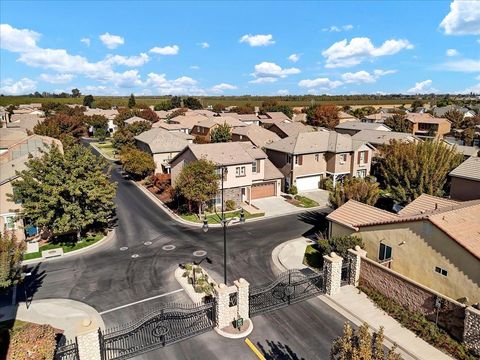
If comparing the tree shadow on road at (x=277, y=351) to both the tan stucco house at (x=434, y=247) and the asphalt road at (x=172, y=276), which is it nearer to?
the asphalt road at (x=172, y=276)

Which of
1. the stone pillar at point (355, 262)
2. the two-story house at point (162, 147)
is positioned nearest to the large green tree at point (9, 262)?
the stone pillar at point (355, 262)

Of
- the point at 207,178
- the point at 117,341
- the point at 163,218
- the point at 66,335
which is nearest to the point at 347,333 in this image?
the point at 117,341

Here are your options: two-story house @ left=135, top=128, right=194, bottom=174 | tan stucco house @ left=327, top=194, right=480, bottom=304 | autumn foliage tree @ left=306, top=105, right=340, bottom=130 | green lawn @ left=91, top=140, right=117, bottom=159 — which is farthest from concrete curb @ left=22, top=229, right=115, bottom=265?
autumn foliage tree @ left=306, top=105, right=340, bottom=130

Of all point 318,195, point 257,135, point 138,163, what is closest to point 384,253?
point 318,195

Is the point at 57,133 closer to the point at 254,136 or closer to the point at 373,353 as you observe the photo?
the point at 254,136

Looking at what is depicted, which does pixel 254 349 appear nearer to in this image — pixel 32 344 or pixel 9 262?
pixel 32 344

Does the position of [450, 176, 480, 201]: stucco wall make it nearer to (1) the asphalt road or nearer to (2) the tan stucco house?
(2) the tan stucco house
